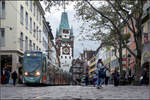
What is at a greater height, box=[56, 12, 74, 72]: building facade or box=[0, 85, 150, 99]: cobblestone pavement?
box=[56, 12, 74, 72]: building facade

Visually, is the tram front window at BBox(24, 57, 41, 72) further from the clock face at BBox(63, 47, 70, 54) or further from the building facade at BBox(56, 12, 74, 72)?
the clock face at BBox(63, 47, 70, 54)

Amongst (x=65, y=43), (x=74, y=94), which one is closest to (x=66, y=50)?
(x=65, y=43)

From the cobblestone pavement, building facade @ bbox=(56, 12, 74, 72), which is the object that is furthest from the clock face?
the cobblestone pavement

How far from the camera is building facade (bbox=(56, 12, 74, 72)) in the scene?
16375 centimetres

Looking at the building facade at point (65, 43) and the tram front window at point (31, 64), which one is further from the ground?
the building facade at point (65, 43)

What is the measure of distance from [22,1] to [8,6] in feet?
12.5

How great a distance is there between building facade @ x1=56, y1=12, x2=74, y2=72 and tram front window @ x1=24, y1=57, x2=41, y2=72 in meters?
134

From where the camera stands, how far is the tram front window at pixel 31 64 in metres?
27.1

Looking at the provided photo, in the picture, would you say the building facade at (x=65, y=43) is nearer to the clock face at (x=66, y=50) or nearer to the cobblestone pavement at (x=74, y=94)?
the clock face at (x=66, y=50)

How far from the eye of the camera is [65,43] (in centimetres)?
16662

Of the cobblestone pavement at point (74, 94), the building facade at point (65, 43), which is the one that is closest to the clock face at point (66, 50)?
the building facade at point (65, 43)

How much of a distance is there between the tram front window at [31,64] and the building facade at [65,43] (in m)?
134

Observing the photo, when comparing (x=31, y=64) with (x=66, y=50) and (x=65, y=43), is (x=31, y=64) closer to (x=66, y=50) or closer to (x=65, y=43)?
(x=66, y=50)

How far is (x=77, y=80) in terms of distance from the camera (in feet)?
240
